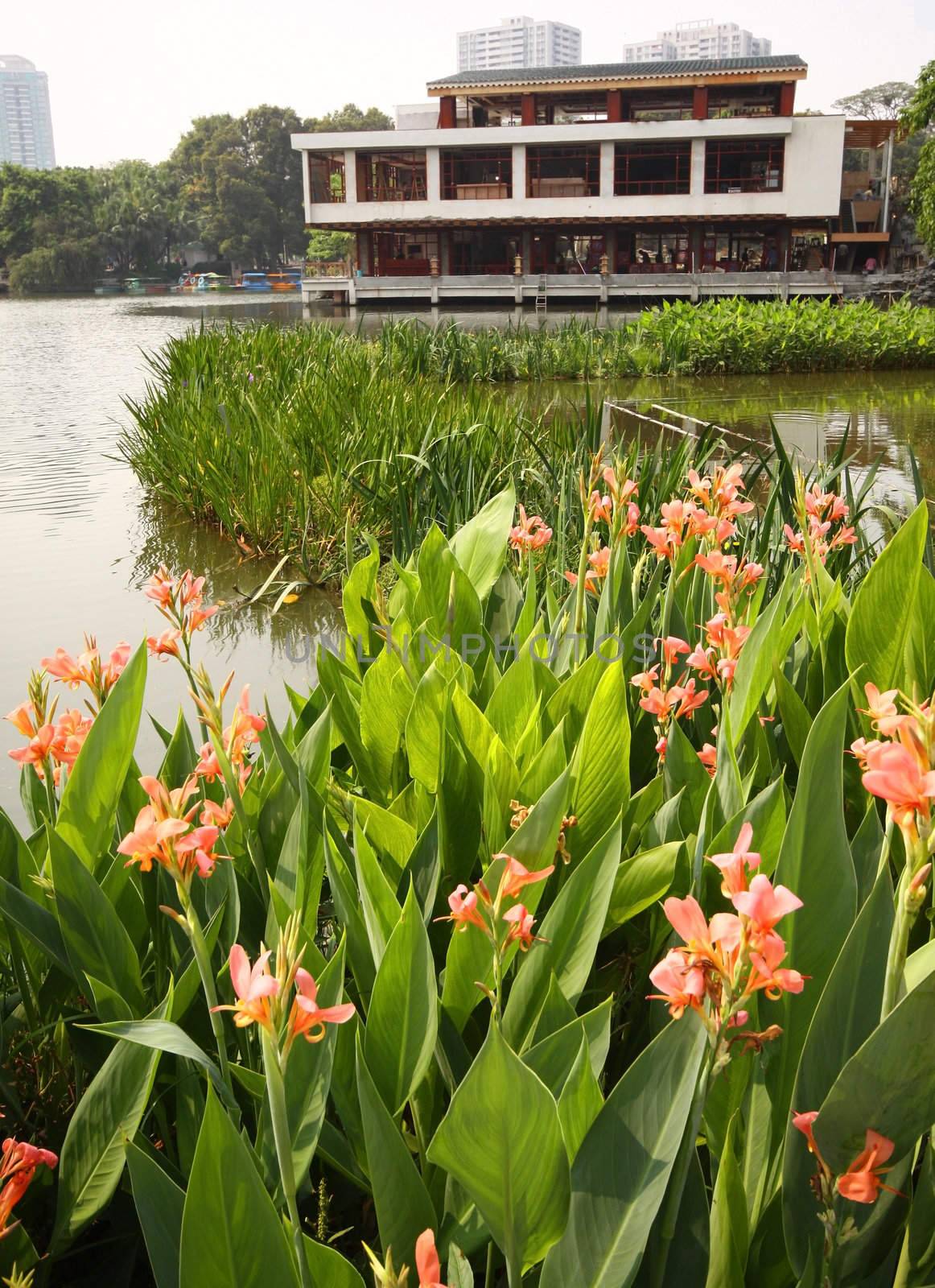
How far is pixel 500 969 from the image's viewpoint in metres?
0.94

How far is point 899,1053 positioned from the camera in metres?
0.71

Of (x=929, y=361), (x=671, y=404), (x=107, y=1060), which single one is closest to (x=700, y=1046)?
(x=107, y=1060)

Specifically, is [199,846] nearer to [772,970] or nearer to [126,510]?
[772,970]

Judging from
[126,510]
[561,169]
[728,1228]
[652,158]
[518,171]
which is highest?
[652,158]

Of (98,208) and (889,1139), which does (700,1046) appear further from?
(98,208)

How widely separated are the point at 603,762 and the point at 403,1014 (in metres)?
0.47

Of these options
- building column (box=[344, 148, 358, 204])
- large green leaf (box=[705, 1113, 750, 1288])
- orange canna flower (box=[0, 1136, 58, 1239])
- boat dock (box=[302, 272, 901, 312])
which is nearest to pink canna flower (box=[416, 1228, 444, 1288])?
large green leaf (box=[705, 1113, 750, 1288])

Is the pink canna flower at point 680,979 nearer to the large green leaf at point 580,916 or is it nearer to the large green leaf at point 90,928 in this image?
the large green leaf at point 580,916

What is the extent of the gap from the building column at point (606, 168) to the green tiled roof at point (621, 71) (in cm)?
217

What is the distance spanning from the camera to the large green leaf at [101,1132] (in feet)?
3.29

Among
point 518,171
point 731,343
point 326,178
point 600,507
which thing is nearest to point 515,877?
point 600,507

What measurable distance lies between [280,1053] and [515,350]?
40.5ft

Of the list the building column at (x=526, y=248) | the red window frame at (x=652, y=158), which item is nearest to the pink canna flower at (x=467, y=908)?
the red window frame at (x=652, y=158)

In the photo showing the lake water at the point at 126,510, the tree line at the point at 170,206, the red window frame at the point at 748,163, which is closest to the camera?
the lake water at the point at 126,510
